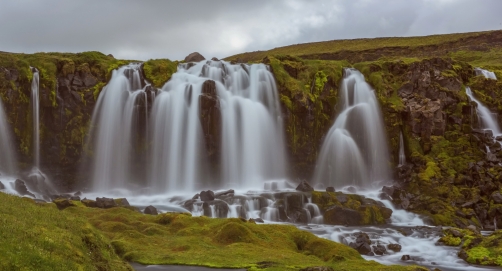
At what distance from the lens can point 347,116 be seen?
182 feet

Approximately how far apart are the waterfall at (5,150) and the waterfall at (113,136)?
24.7 feet

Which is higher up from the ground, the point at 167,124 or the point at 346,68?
the point at 346,68

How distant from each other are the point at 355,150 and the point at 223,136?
1437 centimetres

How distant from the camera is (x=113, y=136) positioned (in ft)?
167

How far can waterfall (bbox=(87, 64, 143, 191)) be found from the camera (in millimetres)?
50281

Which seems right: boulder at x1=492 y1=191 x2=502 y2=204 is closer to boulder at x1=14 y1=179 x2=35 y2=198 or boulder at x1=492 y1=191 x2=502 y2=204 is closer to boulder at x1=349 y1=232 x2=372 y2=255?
boulder at x1=349 y1=232 x2=372 y2=255

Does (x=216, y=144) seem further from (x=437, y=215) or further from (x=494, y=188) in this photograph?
(x=494, y=188)

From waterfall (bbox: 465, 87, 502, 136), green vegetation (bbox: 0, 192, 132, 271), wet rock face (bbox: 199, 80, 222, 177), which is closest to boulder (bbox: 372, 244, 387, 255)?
green vegetation (bbox: 0, 192, 132, 271)

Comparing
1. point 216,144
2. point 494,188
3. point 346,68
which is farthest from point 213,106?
point 494,188

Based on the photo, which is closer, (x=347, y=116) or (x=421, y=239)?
(x=421, y=239)

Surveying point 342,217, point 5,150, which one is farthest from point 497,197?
point 5,150

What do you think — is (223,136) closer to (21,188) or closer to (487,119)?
(21,188)

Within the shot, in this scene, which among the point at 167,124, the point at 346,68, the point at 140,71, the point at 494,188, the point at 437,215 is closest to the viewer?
the point at 437,215

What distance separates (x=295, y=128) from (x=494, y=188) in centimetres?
2089
